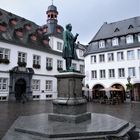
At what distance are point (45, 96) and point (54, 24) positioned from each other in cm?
1457

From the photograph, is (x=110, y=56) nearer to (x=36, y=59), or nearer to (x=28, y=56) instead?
(x=36, y=59)

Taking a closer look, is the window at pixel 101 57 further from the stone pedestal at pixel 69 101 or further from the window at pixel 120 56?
the stone pedestal at pixel 69 101

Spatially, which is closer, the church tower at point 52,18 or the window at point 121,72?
the window at point 121,72

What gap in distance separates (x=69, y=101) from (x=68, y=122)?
37.4 inches

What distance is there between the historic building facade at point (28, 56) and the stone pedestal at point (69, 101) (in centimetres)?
1965

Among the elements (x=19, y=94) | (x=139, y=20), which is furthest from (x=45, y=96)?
(x=139, y=20)

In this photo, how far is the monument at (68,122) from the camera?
23.6ft

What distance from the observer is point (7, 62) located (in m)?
28.5

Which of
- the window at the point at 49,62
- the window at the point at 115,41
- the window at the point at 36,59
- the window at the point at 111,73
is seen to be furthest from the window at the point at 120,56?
the window at the point at 36,59

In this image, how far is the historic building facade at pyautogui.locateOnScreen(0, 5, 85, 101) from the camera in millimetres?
28766

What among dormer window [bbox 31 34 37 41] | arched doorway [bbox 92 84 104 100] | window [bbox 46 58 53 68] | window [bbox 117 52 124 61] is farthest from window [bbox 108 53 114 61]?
dormer window [bbox 31 34 37 41]

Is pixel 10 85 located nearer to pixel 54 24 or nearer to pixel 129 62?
pixel 54 24

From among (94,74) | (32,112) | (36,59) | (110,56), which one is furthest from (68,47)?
(94,74)

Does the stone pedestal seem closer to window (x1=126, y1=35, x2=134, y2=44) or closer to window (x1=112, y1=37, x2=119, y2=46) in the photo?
window (x1=126, y1=35, x2=134, y2=44)
